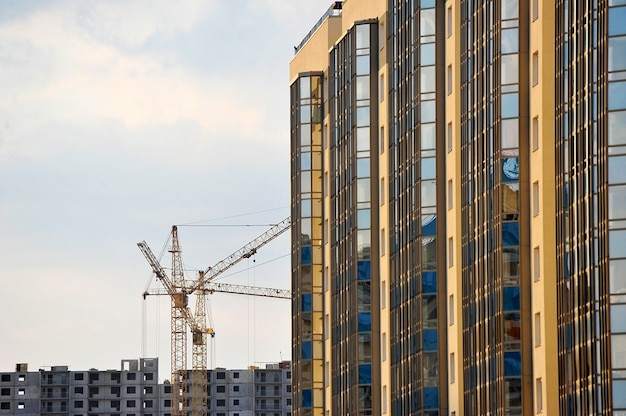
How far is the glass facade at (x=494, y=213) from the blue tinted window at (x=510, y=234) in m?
0.05

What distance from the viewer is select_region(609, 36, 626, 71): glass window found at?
80.2m

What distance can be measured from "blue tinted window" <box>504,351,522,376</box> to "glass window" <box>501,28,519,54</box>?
15.4 meters

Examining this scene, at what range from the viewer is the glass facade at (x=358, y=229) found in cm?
11762

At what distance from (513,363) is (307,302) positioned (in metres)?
41.4

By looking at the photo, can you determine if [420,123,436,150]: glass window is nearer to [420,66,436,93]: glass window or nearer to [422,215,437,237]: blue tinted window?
[420,66,436,93]: glass window

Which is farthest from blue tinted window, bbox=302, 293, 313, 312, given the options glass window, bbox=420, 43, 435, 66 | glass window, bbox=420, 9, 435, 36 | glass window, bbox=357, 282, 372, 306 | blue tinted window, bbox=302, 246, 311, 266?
glass window, bbox=420, 9, 435, 36

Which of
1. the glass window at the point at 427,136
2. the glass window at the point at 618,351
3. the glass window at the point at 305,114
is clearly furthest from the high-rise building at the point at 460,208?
the glass window at the point at 427,136

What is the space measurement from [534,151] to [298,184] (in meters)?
43.7

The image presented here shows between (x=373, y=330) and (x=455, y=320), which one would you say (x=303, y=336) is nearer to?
(x=373, y=330)

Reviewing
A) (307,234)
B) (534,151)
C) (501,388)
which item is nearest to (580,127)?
(534,151)

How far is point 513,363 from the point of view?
90438 mm

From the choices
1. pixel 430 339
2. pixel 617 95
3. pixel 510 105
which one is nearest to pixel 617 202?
pixel 617 95

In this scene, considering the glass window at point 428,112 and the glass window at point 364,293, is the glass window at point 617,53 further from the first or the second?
the glass window at point 364,293

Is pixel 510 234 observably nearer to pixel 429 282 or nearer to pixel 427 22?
pixel 429 282
